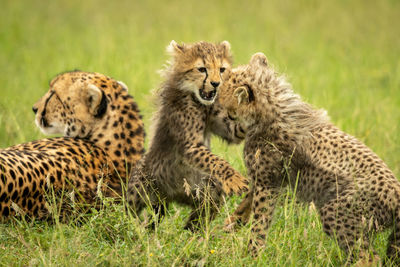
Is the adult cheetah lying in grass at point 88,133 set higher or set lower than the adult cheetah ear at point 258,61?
lower

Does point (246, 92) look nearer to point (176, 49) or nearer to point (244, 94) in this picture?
point (244, 94)

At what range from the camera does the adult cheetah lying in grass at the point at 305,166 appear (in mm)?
3574

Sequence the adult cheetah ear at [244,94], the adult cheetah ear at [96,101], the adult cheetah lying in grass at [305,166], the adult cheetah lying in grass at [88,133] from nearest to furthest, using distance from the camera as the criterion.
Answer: the adult cheetah lying in grass at [305,166] < the adult cheetah ear at [244,94] < the adult cheetah lying in grass at [88,133] < the adult cheetah ear at [96,101]

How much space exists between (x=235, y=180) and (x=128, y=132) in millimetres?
1122

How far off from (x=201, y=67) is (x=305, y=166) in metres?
1.01

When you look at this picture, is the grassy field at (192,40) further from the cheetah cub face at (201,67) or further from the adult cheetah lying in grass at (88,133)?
the cheetah cub face at (201,67)

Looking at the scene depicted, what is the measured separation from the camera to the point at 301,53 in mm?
9859

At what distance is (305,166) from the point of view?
4.02 metres

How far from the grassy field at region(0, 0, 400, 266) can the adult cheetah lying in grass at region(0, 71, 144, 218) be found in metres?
0.29

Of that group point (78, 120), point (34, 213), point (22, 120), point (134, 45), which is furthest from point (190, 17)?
point (34, 213)

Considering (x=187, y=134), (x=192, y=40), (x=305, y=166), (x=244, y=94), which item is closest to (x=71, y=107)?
(x=187, y=134)

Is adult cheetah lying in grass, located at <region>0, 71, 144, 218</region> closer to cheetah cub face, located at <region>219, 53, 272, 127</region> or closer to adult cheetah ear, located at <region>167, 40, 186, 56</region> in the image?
adult cheetah ear, located at <region>167, 40, 186, 56</region>

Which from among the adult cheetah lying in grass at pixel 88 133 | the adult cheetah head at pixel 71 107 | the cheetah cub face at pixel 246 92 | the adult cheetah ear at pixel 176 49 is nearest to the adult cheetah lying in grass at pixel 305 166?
the cheetah cub face at pixel 246 92

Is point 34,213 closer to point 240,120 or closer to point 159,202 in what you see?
point 159,202
